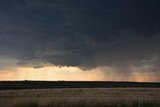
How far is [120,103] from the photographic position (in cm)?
3428

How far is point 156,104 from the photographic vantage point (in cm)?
3353

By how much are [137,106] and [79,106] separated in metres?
5.29

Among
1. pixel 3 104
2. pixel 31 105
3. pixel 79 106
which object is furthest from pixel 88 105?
pixel 3 104

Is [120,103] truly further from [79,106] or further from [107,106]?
[79,106]

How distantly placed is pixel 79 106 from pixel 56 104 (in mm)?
2123

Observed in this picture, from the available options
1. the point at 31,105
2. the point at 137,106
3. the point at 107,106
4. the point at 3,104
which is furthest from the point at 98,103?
the point at 3,104

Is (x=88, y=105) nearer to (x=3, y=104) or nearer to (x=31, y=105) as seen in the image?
(x=31, y=105)

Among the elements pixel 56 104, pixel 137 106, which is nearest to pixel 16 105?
pixel 56 104

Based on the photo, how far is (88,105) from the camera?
108 feet

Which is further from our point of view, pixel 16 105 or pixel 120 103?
pixel 120 103

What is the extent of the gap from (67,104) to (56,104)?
1.01m

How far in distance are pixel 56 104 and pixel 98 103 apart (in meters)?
4.05

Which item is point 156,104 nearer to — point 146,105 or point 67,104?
point 146,105

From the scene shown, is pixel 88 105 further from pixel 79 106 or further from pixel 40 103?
pixel 40 103
